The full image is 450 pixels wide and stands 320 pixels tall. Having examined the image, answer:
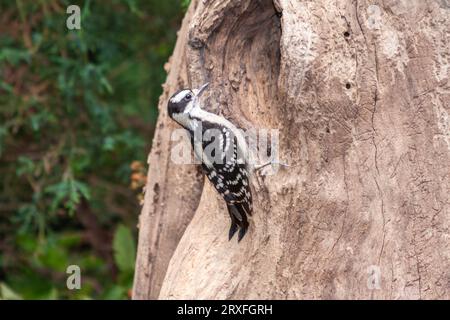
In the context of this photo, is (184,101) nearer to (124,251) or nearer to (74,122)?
(124,251)

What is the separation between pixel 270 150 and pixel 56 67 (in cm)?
303

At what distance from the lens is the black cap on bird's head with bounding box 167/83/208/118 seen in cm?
445

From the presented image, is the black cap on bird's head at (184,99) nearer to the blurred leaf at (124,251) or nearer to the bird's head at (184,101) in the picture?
the bird's head at (184,101)

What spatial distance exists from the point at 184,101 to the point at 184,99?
0.01 metres

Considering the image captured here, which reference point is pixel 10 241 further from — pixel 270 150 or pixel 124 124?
pixel 270 150

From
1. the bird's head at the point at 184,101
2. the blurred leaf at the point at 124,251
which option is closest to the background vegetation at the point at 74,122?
the blurred leaf at the point at 124,251

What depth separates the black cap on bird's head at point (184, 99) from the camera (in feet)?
14.6

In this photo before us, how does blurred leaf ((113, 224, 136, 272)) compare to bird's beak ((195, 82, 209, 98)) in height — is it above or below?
below

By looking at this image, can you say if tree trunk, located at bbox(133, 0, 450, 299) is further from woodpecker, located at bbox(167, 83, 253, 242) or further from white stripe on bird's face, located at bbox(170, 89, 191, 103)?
white stripe on bird's face, located at bbox(170, 89, 191, 103)

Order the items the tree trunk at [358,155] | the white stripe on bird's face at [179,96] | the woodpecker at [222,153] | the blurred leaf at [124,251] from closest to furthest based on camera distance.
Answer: the tree trunk at [358,155] < the woodpecker at [222,153] < the white stripe on bird's face at [179,96] < the blurred leaf at [124,251]

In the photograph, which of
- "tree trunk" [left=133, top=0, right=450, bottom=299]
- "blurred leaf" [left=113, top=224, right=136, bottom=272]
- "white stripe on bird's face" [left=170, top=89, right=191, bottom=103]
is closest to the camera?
"tree trunk" [left=133, top=0, right=450, bottom=299]

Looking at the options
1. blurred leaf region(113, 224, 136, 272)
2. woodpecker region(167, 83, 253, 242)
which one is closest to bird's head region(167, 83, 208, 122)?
woodpecker region(167, 83, 253, 242)

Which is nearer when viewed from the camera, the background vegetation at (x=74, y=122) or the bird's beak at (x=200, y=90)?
the bird's beak at (x=200, y=90)

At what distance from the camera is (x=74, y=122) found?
274 inches
